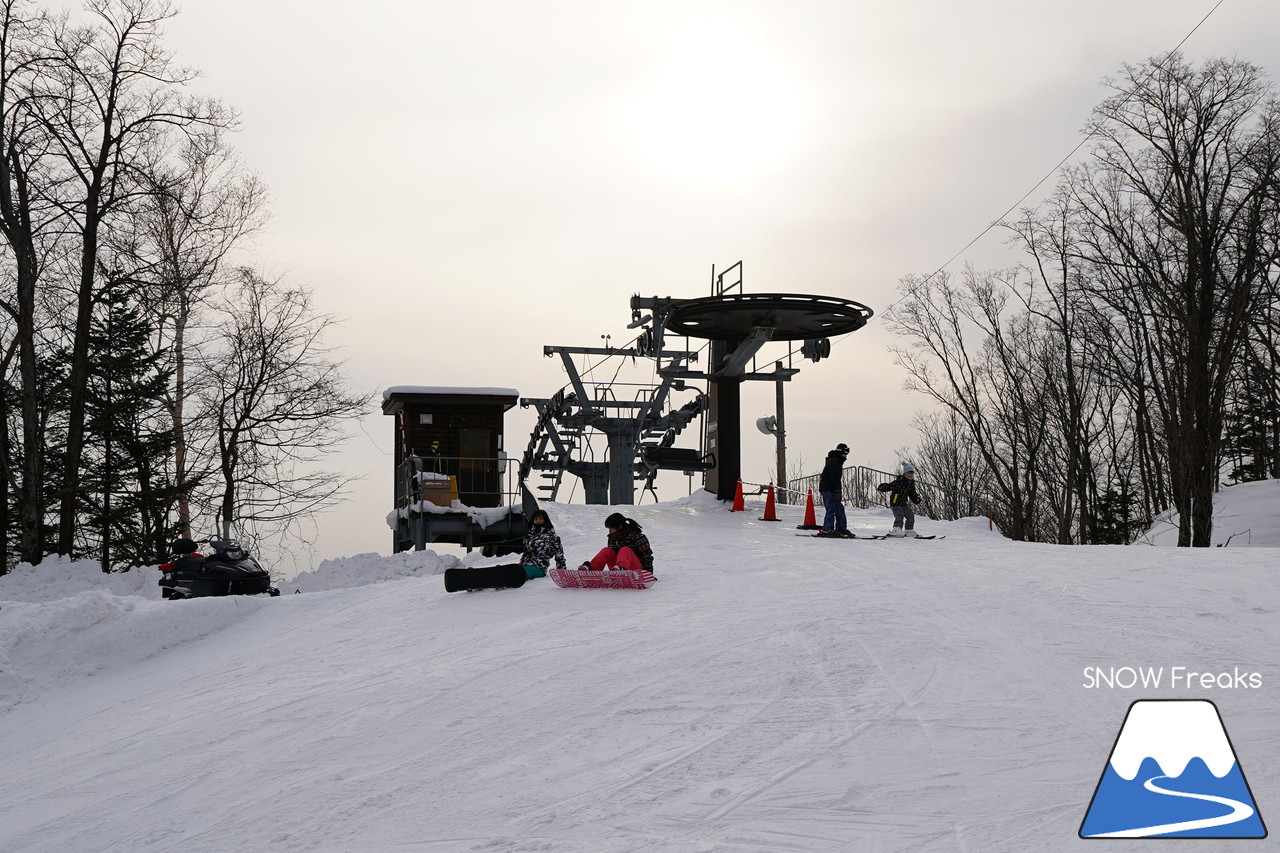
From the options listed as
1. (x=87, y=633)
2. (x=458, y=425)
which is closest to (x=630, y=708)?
(x=87, y=633)

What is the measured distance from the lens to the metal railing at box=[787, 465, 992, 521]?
31359 mm

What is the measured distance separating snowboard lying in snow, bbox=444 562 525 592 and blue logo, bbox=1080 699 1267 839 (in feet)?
25.7

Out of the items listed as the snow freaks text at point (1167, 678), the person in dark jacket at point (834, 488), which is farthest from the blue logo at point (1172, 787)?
the person in dark jacket at point (834, 488)

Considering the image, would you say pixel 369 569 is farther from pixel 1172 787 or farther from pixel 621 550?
pixel 1172 787

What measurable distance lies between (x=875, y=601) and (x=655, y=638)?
2641 mm

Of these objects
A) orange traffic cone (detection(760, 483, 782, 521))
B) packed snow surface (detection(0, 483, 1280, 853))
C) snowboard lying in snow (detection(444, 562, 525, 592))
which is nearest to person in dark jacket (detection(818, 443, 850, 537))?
orange traffic cone (detection(760, 483, 782, 521))

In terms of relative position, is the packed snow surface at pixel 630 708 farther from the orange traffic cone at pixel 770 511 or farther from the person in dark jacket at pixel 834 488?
the orange traffic cone at pixel 770 511

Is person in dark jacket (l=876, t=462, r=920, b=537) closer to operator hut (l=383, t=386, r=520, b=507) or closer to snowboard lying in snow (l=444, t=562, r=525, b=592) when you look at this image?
snowboard lying in snow (l=444, t=562, r=525, b=592)

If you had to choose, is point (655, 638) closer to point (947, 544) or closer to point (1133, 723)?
point (1133, 723)

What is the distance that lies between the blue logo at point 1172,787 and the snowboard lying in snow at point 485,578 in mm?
7841

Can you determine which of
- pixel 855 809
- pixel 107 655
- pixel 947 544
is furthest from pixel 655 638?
pixel 947 544

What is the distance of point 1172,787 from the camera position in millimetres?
5211

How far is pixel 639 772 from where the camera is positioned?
581 centimetres

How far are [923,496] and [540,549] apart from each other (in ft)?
143
